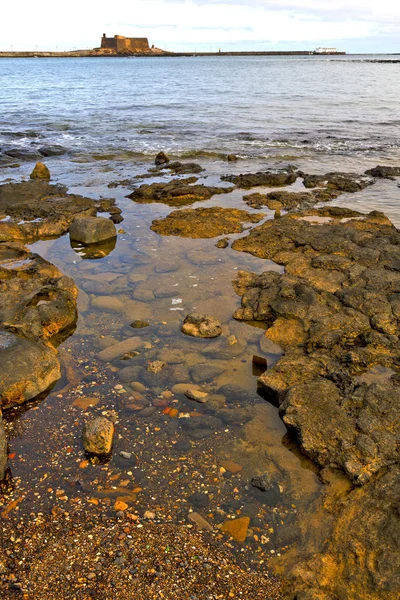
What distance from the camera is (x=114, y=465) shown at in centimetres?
553

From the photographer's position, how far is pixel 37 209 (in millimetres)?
14047

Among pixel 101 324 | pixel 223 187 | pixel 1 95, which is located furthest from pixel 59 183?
pixel 1 95

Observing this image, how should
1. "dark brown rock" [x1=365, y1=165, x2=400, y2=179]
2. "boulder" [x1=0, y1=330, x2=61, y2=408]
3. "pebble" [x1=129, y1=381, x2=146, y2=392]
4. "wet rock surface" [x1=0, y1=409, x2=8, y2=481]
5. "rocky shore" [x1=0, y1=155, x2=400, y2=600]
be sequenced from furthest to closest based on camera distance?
"dark brown rock" [x1=365, y1=165, x2=400, y2=179]
"pebble" [x1=129, y1=381, x2=146, y2=392]
"boulder" [x1=0, y1=330, x2=61, y2=408]
"wet rock surface" [x1=0, y1=409, x2=8, y2=481]
"rocky shore" [x1=0, y1=155, x2=400, y2=600]

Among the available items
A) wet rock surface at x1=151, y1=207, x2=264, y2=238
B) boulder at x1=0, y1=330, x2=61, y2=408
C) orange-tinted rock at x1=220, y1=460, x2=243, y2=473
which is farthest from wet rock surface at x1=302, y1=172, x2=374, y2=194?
orange-tinted rock at x1=220, y1=460, x2=243, y2=473

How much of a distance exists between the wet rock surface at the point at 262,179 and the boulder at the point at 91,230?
280 inches

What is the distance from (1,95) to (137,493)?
59.2 metres

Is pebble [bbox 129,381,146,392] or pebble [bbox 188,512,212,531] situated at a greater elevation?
pebble [bbox 129,381,146,392]

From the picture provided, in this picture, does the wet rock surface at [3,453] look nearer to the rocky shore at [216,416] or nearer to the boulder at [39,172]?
the rocky shore at [216,416]

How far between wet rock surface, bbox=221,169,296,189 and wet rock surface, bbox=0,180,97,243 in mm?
6068

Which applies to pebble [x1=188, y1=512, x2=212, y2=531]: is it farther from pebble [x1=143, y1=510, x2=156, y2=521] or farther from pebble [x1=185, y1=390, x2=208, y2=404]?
pebble [x1=185, y1=390, x2=208, y2=404]

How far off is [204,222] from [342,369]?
763 cm

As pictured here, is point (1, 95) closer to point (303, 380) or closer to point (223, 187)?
point (223, 187)

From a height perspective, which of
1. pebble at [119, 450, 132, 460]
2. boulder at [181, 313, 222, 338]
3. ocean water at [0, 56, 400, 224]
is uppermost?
ocean water at [0, 56, 400, 224]

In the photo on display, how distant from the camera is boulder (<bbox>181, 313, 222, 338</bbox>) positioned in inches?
317
